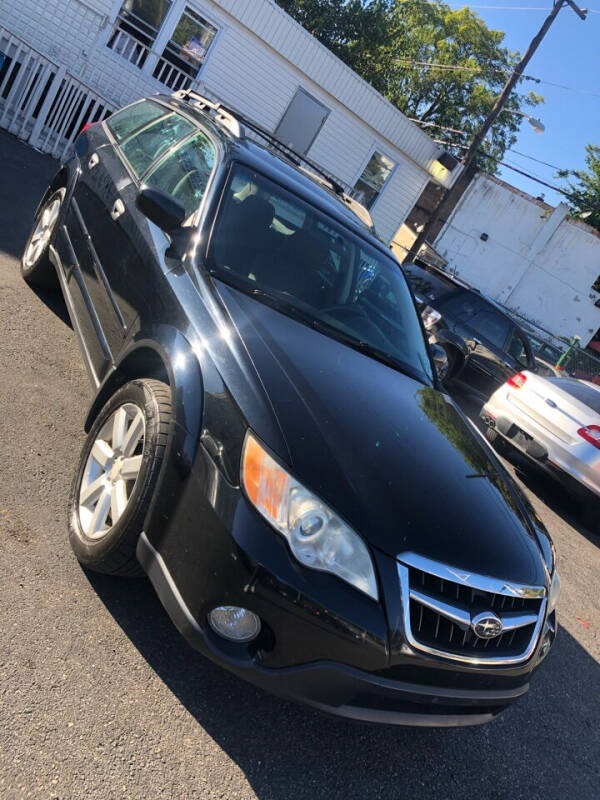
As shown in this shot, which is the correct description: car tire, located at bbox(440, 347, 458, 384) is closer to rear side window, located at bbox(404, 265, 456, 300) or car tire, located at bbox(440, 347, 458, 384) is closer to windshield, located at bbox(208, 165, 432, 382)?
rear side window, located at bbox(404, 265, 456, 300)

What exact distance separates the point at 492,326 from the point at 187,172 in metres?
6.53

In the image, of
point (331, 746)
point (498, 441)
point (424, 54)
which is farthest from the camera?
point (424, 54)

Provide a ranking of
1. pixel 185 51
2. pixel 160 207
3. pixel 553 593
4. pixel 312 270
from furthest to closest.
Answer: pixel 185 51
pixel 312 270
pixel 160 207
pixel 553 593

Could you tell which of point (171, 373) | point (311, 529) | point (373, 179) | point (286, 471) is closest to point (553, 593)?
point (311, 529)

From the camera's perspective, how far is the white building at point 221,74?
495 inches

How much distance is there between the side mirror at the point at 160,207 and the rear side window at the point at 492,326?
661cm

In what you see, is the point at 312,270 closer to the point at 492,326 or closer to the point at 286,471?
the point at 286,471

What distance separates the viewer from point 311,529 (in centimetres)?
204

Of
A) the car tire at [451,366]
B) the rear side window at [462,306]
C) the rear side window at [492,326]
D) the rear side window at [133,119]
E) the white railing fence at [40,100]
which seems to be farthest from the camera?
the white railing fence at [40,100]

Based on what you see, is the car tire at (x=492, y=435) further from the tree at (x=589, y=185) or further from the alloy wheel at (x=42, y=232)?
the tree at (x=589, y=185)

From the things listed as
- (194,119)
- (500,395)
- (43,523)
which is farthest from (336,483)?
(500,395)

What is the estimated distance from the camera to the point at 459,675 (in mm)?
2188

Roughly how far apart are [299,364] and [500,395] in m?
4.93

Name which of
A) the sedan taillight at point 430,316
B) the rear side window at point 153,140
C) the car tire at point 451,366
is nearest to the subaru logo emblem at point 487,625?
the rear side window at point 153,140
